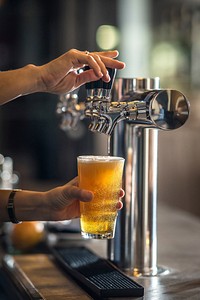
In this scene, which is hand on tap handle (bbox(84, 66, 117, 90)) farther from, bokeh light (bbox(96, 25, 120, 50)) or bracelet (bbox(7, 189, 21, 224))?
bokeh light (bbox(96, 25, 120, 50))

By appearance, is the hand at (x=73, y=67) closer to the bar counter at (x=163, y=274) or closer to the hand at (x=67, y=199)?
the hand at (x=67, y=199)

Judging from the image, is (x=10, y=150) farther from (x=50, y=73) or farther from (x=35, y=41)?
(x=50, y=73)

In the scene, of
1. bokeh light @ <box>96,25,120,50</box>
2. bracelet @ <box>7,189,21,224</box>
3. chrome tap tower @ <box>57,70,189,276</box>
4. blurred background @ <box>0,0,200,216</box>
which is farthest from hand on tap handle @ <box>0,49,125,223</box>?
bokeh light @ <box>96,25,120,50</box>

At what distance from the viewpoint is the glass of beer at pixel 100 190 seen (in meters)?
1.37

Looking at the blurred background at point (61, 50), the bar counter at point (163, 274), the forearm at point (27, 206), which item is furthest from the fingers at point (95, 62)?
the blurred background at point (61, 50)

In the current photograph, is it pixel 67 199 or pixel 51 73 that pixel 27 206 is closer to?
pixel 67 199

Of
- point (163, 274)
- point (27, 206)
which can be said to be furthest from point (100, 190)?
point (163, 274)

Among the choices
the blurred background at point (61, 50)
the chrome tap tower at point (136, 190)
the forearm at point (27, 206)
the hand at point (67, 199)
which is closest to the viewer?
the hand at point (67, 199)

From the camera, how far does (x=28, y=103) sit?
19.2ft

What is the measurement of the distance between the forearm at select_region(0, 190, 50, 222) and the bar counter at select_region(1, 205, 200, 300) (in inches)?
5.7

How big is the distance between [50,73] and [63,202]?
26cm

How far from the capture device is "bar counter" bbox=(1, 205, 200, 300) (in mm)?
1416

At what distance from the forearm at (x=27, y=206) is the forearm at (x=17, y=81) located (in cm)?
21

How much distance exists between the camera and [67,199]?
4.71 feet
